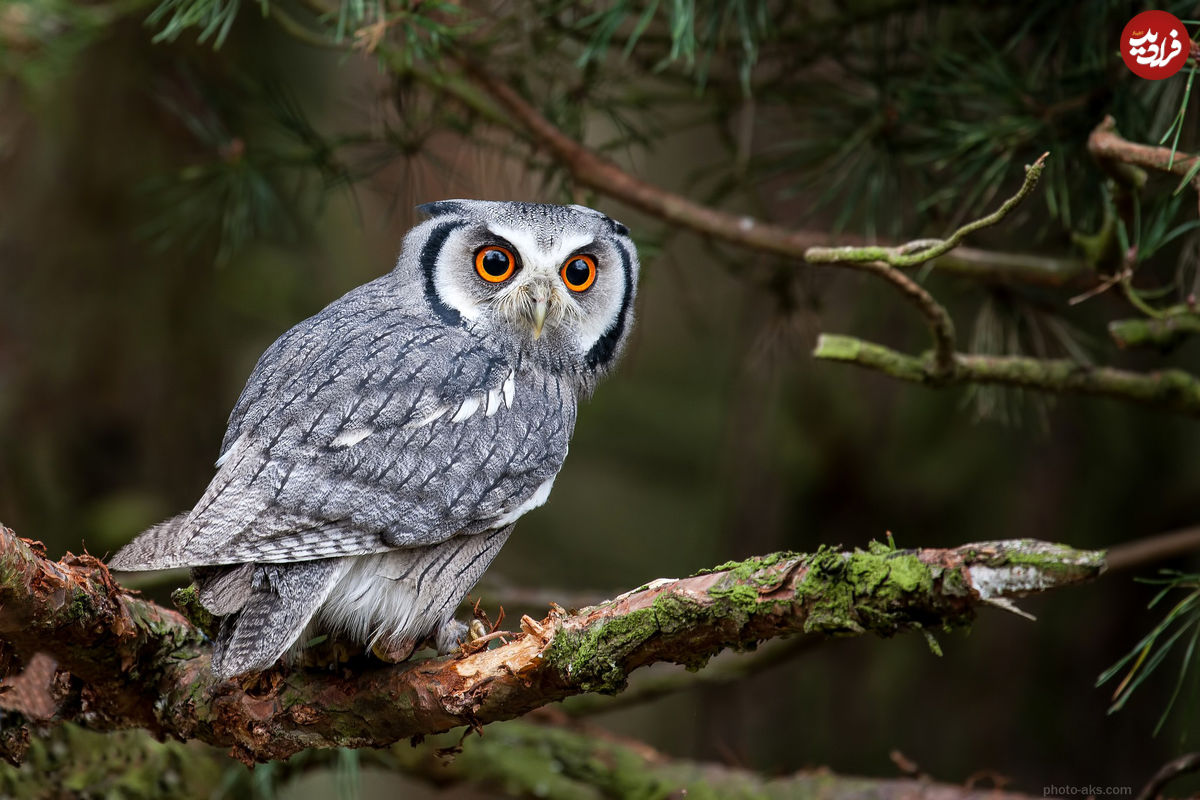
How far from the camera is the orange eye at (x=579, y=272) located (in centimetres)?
212

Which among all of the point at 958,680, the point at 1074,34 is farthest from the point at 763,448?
the point at 1074,34

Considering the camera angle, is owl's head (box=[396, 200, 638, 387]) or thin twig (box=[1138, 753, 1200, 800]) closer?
thin twig (box=[1138, 753, 1200, 800])

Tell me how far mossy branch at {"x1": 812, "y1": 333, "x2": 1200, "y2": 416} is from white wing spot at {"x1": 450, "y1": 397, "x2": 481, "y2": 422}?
2.46 feet

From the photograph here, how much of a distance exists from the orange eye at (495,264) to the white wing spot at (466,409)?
0.90ft

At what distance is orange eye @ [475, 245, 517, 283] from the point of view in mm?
2094

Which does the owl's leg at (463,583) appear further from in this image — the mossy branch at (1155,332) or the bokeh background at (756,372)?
the mossy branch at (1155,332)

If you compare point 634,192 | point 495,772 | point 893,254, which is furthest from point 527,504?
point 495,772

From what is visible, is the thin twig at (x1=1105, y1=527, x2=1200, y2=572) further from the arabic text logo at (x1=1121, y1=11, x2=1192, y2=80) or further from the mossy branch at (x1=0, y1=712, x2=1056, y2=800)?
the arabic text logo at (x1=1121, y1=11, x2=1192, y2=80)

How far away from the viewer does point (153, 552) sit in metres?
1.64

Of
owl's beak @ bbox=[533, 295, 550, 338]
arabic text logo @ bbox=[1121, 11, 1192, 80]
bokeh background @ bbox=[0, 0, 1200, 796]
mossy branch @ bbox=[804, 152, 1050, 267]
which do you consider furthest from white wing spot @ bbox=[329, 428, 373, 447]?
arabic text logo @ bbox=[1121, 11, 1192, 80]

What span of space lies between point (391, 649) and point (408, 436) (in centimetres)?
37

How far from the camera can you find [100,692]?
76.5 inches

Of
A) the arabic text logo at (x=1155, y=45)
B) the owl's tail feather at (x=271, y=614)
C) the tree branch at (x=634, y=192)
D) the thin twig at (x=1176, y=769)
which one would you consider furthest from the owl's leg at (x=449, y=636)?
the arabic text logo at (x=1155, y=45)

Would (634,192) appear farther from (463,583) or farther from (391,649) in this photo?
(391,649)
